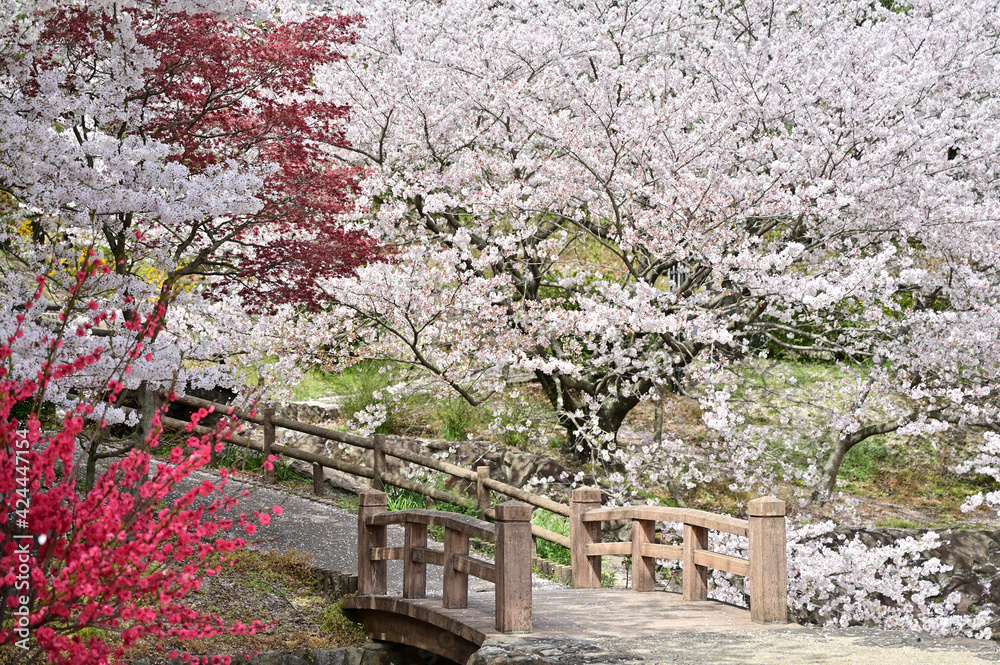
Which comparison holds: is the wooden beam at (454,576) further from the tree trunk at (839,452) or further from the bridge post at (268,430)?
the tree trunk at (839,452)

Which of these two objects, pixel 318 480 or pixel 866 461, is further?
pixel 866 461

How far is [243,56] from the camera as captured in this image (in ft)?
27.6

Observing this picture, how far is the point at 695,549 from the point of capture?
26.2ft

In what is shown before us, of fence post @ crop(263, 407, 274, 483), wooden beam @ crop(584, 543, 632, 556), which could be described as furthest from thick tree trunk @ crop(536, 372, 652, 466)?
fence post @ crop(263, 407, 274, 483)

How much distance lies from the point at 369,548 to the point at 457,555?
5.01ft

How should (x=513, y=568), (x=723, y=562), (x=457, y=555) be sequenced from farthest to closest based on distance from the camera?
(x=457, y=555) < (x=723, y=562) < (x=513, y=568)

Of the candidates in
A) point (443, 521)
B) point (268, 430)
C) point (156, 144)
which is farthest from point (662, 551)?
point (268, 430)

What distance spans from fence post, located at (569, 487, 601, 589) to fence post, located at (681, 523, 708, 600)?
1.21 metres

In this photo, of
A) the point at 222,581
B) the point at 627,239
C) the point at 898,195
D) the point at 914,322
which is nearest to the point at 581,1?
the point at 627,239

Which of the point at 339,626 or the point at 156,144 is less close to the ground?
the point at 156,144

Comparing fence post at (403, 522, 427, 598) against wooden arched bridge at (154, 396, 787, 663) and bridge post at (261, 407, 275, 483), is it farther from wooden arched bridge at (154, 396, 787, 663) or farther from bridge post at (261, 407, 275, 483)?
bridge post at (261, 407, 275, 483)

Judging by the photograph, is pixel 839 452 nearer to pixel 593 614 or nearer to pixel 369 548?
pixel 593 614

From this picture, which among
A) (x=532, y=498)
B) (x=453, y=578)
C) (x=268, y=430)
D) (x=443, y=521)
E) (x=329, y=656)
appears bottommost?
(x=329, y=656)

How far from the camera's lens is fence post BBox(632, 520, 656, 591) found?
341 inches
